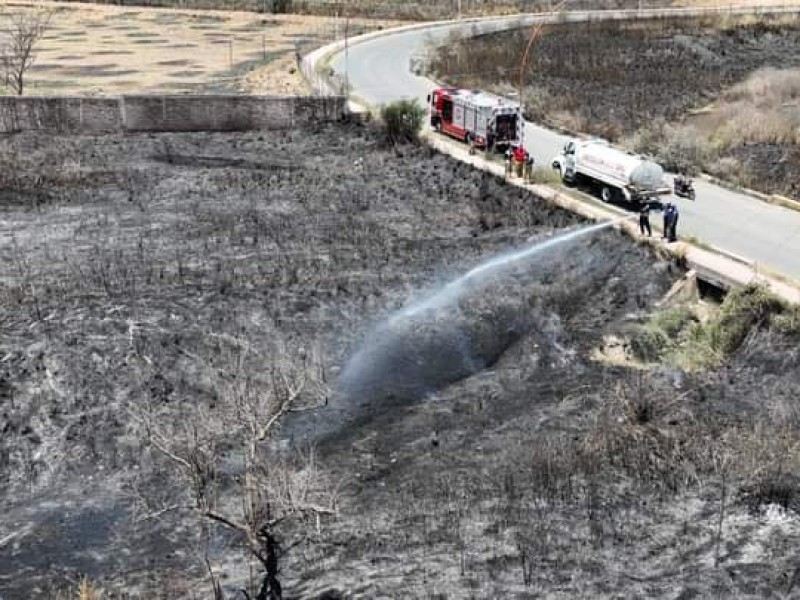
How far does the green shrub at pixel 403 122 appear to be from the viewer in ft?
123

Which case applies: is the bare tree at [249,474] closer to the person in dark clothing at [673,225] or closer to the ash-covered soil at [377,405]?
the ash-covered soil at [377,405]

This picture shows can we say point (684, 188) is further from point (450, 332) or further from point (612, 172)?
point (450, 332)

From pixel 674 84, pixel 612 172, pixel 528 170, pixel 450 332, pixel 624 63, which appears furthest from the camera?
pixel 624 63

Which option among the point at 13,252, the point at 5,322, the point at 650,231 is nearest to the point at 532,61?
the point at 650,231

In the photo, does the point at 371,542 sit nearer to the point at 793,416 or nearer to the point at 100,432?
the point at 100,432

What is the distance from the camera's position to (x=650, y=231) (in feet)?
87.2

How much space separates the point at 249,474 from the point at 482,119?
25367mm

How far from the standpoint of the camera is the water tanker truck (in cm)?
2838

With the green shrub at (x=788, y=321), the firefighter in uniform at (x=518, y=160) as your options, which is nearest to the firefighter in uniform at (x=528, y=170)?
the firefighter in uniform at (x=518, y=160)

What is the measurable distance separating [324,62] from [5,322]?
35.3 meters

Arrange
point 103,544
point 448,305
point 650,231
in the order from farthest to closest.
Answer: point 650,231, point 448,305, point 103,544

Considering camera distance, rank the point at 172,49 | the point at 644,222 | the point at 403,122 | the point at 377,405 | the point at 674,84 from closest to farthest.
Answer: the point at 377,405, the point at 644,222, the point at 403,122, the point at 674,84, the point at 172,49

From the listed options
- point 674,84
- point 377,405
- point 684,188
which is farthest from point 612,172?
point 674,84

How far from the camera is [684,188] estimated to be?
99.8 feet
